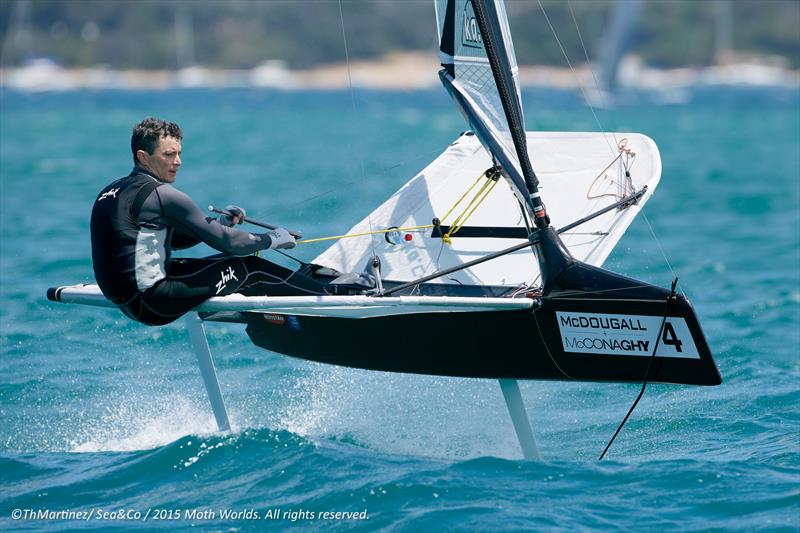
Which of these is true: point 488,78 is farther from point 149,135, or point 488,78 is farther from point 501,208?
point 149,135

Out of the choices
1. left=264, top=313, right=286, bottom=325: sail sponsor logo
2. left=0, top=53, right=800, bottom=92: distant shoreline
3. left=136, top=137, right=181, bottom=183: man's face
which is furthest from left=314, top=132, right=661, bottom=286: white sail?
left=0, top=53, right=800, bottom=92: distant shoreline

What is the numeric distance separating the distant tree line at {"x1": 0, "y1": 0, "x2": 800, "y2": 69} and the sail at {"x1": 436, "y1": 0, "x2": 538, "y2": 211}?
5855 centimetres

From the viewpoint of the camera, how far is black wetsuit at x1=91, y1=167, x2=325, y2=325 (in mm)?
4754

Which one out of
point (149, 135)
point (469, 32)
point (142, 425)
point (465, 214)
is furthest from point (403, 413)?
point (149, 135)

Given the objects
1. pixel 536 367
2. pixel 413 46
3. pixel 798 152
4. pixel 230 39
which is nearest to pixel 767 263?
pixel 536 367

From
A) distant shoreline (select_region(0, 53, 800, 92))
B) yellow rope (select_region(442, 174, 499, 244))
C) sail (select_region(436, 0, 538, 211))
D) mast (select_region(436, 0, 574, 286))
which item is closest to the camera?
mast (select_region(436, 0, 574, 286))

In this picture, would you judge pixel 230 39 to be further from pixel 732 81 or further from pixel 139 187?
pixel 139 187

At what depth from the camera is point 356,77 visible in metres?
66.2

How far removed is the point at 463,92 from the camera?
5.72m

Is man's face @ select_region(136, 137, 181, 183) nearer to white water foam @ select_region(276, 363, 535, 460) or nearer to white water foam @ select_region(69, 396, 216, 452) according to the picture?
white water foam @ select_region(69, 396, 216, 452)

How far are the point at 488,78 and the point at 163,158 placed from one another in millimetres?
1737

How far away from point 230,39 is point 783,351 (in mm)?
66671

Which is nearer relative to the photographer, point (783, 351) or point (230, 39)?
point (783, 351)

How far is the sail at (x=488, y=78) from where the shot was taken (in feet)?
16.4
